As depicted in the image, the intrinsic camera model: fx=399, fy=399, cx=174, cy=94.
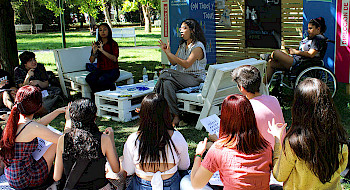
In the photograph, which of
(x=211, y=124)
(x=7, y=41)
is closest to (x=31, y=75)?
(x=7, y=41)

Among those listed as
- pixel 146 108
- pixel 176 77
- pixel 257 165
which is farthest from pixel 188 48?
pixel 257 165

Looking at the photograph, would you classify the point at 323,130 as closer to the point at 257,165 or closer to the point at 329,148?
the point at 329,148

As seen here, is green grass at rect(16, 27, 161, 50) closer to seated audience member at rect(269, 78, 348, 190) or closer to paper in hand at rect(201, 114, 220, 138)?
paper in hand at rect(201, 114, 220, 138)

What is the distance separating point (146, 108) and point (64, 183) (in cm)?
101

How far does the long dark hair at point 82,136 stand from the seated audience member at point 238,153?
33.5 inches

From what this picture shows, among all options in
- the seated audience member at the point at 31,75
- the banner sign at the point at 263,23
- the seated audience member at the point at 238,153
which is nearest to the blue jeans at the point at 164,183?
the seated audience member at the point at 238,153

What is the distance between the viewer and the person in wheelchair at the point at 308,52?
6418 millimetres

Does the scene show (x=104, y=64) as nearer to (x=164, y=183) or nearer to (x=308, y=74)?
(x=308, y=74)

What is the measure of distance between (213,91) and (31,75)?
298 centimetres

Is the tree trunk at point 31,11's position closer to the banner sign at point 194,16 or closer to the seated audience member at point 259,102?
the banner sign at point 194,16

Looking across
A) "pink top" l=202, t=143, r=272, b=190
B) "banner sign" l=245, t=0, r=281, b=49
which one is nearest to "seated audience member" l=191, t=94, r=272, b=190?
"pink top" l=202, t=143, r=272, b=190

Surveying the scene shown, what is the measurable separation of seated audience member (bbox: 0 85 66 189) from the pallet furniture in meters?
2.46

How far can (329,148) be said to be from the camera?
2.31 meters

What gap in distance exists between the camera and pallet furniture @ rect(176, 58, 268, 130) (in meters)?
5.14
